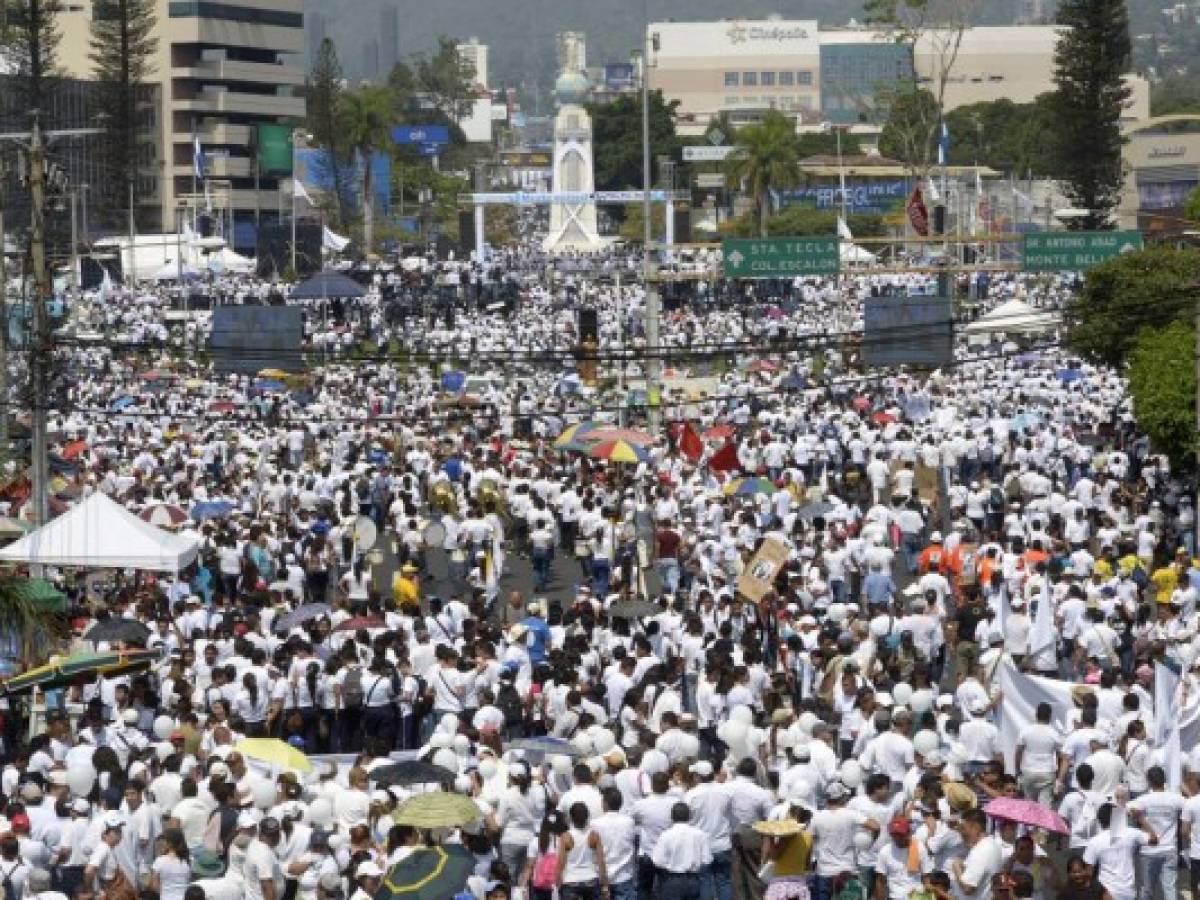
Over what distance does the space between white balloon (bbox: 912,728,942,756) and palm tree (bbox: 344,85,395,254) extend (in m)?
98.8

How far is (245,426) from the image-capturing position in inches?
1602

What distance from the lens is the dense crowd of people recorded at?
50.5 ft

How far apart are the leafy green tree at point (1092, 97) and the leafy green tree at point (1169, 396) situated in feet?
125

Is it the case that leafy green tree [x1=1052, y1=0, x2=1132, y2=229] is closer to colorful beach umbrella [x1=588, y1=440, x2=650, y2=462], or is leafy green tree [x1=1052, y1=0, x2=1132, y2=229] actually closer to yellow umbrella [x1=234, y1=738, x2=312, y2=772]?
colorful beach umbrella [x1=588, y1=440, x2=650, y2=462]

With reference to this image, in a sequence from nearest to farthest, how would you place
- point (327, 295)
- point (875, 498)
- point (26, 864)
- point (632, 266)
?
point (26, 864) → point (875, 498) → point (327, 295) → point (632, 266)

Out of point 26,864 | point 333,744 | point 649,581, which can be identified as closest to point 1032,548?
point 649,581

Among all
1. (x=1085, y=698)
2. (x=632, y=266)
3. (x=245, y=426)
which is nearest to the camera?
(x=1085, y=698)

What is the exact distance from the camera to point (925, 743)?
1695cm

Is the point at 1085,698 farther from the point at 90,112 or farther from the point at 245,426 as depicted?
the point at 90,112

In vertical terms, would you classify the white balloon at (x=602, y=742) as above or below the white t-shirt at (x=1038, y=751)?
above

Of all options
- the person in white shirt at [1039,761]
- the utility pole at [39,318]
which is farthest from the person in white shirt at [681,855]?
the utility pole at [39,318]

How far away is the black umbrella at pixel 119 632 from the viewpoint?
21531mm

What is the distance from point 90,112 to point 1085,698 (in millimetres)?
100680

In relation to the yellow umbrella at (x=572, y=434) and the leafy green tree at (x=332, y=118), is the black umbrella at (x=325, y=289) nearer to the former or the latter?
the yellow umbrella at (x=572, y=434)
